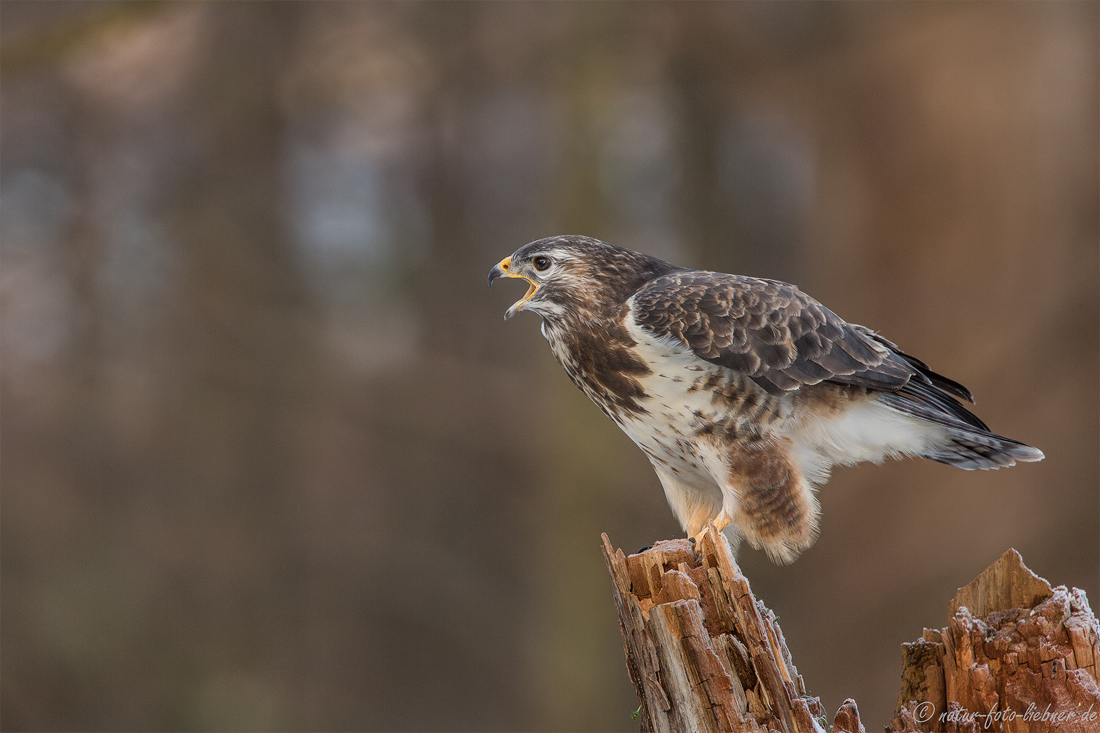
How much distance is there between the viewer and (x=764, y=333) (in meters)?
3.57

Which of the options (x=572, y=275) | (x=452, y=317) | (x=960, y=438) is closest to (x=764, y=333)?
(x=572, y=275)

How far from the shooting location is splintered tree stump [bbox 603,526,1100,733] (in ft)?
8.61

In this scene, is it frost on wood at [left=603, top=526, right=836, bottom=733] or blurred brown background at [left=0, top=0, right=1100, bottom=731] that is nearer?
frost on wood at [left=603, top=526, right=836, bottom=733]

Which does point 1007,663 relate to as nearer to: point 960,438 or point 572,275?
point 960,438

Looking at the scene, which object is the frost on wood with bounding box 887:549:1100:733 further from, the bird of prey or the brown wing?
the brown wing

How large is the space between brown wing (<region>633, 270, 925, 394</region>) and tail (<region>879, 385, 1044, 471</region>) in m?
0.10

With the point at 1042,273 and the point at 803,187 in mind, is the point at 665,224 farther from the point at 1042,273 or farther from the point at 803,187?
the point at 1042,273

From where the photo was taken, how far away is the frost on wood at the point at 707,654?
263 cm

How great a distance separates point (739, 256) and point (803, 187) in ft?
2.78

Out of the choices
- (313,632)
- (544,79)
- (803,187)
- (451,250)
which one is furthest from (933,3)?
(313,632)

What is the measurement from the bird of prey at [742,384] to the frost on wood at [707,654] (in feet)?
2.38

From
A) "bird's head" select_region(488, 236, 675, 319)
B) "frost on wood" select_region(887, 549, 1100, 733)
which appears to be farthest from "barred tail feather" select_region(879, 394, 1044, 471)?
"bird's head" select_region(488, 236, 675, 319)

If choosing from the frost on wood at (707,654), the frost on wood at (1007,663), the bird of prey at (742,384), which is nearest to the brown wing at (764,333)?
the bird of prey at (742,384)

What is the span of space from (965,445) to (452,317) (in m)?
6.10
